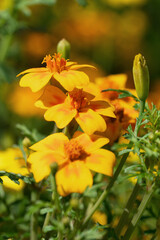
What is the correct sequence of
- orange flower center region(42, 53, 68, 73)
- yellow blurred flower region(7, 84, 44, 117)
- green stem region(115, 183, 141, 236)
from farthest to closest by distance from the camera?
yellow blurred flower region(7, 84, 44, 117) < orange flower center region(42, 53, 68, 73) < green stem region(115, 183, 141, 236)

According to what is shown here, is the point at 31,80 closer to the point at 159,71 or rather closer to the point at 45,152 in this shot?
the point at 45,152

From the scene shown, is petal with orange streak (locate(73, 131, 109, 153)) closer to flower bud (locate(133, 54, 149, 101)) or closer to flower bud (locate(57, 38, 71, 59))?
flower bud (locate(133, 54, 149, 101))

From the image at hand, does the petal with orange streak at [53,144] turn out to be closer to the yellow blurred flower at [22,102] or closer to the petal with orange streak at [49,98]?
the petal with orange streak at [49,98]

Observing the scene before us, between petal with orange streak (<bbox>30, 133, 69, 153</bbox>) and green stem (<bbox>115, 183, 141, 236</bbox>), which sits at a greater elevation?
petal with orange streak (<bbox>30, 133, 69, 153</bbox>)

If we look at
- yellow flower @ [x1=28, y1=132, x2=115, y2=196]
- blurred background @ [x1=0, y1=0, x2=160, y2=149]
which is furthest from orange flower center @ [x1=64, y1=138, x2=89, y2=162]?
blurred background @ [x1=0, y1=0, x2=160, y2=149]

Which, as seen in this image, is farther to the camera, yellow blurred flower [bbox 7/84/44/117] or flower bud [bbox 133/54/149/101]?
yellow blurred flower [bbox 7/84/44/117]

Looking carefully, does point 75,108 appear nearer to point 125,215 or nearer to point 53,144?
point 53,144

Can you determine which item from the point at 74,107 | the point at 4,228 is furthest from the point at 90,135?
the point at 4,228
